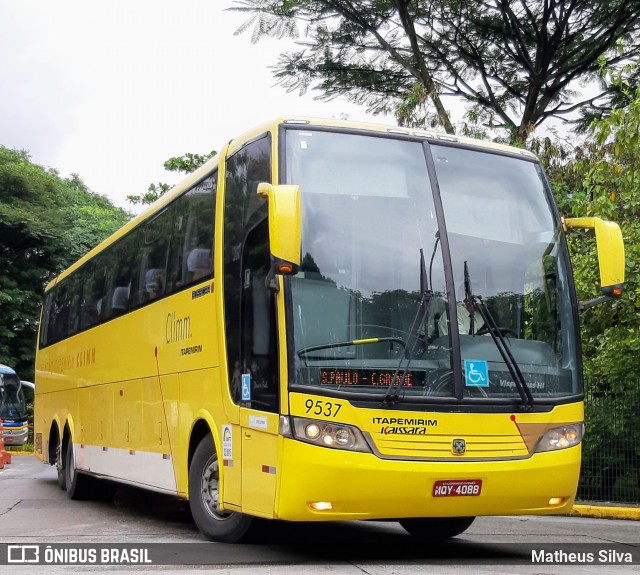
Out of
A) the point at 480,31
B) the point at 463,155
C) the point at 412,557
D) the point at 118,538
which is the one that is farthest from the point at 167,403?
the point at 480,31

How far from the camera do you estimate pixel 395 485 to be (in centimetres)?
762

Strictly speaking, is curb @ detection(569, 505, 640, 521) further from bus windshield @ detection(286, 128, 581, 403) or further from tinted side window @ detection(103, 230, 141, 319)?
tinted side window @ detection(103, 230, 141, 319)

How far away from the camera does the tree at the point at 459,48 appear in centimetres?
2236

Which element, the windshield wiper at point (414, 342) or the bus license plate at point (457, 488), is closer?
the windshield wiper at point (414, 342)

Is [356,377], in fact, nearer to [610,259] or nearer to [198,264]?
[610,259]

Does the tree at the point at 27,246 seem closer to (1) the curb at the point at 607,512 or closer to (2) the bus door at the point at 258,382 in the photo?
(1) the curb at the point at 607,512

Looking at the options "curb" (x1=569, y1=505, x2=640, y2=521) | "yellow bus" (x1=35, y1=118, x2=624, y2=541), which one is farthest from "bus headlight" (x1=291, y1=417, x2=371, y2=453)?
"curb" (x1=569, y1=505, x2=640, y2=521)

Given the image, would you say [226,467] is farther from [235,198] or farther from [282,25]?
[282,25]

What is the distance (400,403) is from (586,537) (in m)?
4.32

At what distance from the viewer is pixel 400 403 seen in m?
7.67

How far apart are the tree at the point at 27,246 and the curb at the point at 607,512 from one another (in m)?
31.4

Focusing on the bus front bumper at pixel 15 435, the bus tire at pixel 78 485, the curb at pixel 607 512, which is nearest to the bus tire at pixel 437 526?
the curb at pixel 607 512

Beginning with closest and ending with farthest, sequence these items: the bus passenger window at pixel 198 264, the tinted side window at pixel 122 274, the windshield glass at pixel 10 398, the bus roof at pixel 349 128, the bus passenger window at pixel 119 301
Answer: the bus roof at pixel 349 128, the bus passenger window at pixel 198 264, the tinted side window at pixel 122 274, the bus passenger window at pixel 119 301, the windshield glass at pixel 10 398

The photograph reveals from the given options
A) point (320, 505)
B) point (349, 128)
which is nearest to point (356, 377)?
point (320, 505)
